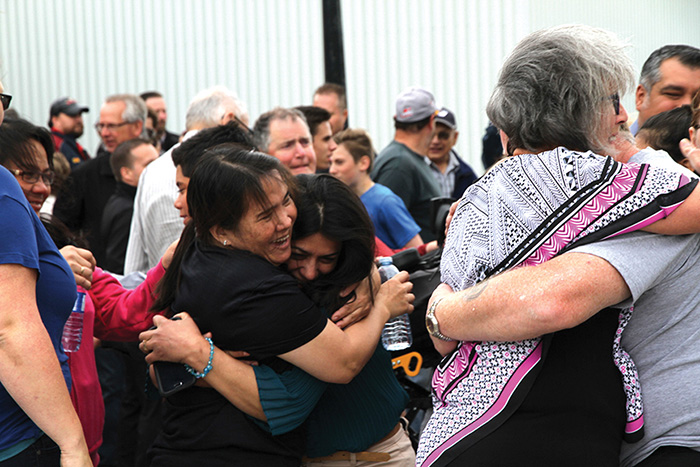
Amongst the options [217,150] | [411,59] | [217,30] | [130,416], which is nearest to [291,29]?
[217,30]

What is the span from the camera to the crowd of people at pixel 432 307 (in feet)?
5.66

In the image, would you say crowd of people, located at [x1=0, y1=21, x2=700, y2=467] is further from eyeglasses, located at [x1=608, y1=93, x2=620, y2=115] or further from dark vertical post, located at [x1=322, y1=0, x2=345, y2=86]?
dark vertical post, located at [x1=322, y1=0, x2=345, y2=86]

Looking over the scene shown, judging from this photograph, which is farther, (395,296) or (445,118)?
(445,118)

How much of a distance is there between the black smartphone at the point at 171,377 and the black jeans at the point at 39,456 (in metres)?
0.36

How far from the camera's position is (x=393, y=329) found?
263cm

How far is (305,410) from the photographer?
223 centimetres

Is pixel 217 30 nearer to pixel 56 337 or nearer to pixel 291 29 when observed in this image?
pixel 291 29

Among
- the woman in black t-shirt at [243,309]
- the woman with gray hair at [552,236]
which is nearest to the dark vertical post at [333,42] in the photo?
the woman in black t-shirt at [243,309]

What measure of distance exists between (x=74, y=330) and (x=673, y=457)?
1725 millimetres

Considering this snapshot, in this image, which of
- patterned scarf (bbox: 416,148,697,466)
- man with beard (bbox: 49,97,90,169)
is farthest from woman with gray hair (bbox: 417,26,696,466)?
man with beard (bbox: 49,97,90,169)

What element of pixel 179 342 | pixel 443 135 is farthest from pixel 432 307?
pixel 443 135

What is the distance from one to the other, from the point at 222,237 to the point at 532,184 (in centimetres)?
93

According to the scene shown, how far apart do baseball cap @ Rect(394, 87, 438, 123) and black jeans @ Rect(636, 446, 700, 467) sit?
3949 millimetres

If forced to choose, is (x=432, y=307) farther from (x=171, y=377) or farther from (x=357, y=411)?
(x=171, y=377)
